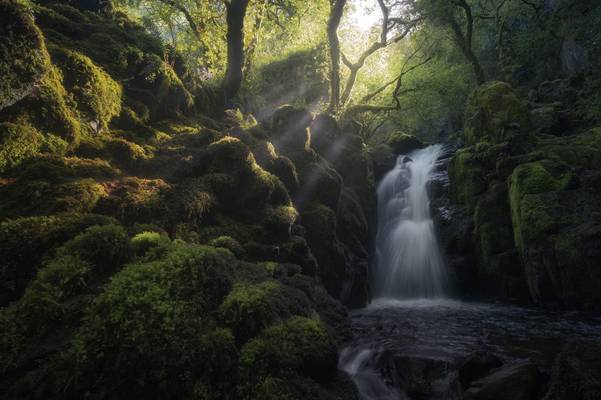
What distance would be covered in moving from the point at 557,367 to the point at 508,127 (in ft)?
43.3

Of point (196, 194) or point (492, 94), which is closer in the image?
point (196, 194)

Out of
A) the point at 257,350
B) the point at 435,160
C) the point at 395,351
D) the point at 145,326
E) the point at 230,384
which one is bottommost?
the point at 395,351

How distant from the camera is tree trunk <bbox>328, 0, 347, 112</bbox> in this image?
16375mm

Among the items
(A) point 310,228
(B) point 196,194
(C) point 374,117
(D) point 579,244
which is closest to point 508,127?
(D) point 579,244

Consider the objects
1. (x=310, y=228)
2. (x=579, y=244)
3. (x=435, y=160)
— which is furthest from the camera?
(x=435, y=160)

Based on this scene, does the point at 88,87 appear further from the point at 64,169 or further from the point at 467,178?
the point at 467,178

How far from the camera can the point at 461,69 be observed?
92.9ft

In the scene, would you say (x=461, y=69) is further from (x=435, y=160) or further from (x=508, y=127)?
(x=508, y=127)

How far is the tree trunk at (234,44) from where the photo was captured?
461 inches

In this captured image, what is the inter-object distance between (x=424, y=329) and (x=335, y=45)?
14.4 metres

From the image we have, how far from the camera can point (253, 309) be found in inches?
182

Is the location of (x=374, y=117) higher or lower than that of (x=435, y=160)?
higher

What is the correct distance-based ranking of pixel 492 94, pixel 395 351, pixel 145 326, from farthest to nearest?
1. pixel 492 94
2. pixel 395 351
3. pixel 145 326

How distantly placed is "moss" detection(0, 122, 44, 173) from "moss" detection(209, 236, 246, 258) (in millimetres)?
3709
